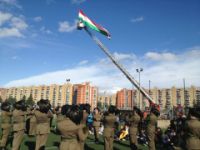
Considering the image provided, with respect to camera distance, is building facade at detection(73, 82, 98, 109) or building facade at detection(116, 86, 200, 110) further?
building facade at detection(73, 82, 98, 109)

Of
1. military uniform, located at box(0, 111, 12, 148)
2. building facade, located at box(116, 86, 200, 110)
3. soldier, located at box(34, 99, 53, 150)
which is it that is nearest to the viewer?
soldier, located at box(34, 99, 53, 150)

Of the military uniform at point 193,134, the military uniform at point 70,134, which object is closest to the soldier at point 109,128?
the military uniform at point 193,134

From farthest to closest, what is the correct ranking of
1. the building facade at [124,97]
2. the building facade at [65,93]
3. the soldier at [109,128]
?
the building facade at [65,93]
the building facade at [124,97]
the soldier at [109,128]

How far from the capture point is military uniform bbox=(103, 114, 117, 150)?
34.9ft

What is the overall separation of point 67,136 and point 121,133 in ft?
40.7

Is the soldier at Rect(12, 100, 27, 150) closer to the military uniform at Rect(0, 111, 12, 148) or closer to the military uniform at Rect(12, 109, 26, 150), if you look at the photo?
the military uniform at Rect(12, 109, 26, 150)

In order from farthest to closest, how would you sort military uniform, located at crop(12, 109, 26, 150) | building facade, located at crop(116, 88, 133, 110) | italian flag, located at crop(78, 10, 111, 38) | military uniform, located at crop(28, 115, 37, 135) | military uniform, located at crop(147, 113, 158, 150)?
building facade, located at crop(116, 88, 133, 110) → italian flag, located at crop(78, 10, 111, 38) → military uniform, located at crop(28, 115, 37, 135) → military uniform, located at crop(147, 113, 158, 150) → military uniform, located at crop(12, 109, 26, 150)

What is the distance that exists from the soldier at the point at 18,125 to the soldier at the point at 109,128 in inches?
133

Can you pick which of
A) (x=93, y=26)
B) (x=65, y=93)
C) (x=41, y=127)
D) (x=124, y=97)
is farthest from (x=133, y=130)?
(x=65, y=93)

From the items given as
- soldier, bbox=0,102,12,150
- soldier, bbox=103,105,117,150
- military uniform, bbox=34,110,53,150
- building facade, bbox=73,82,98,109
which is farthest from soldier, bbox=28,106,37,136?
building facade, bbox=73,82,98,109

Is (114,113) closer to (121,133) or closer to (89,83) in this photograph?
(121,133)

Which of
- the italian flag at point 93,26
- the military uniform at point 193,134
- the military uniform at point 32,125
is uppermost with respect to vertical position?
the italian flag at point 93,26

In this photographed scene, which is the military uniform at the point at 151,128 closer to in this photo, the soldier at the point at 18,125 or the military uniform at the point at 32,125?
the soldier at the point at 18,125

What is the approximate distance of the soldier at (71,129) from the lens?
17.3ft
